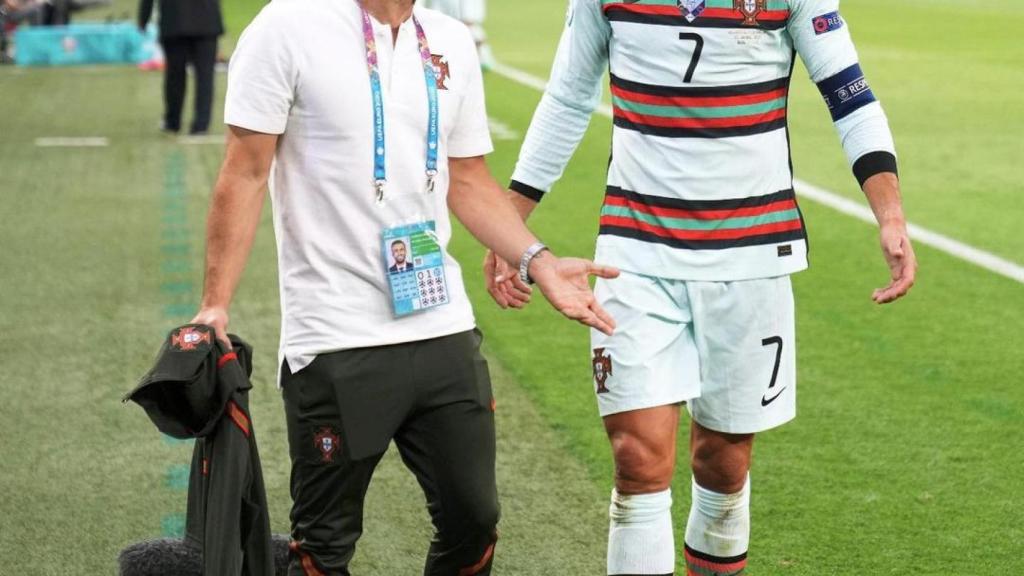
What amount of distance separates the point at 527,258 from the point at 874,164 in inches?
36.2

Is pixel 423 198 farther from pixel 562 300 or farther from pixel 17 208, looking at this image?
pixel 17 208

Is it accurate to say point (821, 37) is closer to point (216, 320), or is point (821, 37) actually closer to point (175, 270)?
point (216, 320)

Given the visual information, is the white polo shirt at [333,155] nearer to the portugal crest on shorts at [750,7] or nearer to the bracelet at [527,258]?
the bracelet at [527,258]

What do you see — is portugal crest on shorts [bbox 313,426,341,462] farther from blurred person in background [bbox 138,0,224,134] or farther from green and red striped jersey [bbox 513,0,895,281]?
blurred person in background [bbox 138,0,224,134]

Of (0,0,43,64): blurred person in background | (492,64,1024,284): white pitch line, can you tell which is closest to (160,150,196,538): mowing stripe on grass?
(492,64,1024,284): white pitch line

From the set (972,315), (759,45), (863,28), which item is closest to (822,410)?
(972,315)

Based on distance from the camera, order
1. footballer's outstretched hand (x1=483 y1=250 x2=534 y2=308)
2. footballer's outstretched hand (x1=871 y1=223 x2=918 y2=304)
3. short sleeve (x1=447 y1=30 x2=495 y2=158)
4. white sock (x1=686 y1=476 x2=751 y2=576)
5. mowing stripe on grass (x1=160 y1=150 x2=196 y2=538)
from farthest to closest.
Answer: mowing stripe on grass (x1=160 y1=150 x2=196 y2=538) → white sock (x1=686 y1=476 x2=751 y2=576) → footballer's outstretched hand (x1=483 y1=250 x2=534 y2=308) → footballer's outstretched hand (x1=871 y1=223 x2=918 y2=304) → short sleeve (x1=447 y1=30 x2=495 y2=158)

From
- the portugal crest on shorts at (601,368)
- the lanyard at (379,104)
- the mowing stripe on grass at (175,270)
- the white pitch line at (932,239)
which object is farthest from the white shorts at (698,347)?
the white pitch line at (932,239)

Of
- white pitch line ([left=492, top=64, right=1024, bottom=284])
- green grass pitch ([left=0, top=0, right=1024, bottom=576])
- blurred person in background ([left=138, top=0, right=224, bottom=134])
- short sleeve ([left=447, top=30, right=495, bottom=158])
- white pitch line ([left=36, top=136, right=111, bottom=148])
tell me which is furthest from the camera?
blurred person in background ([left=138, top=0, right=224, bottom=134])

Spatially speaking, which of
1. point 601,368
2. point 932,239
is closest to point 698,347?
point 601,368

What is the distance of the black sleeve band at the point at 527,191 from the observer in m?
4.55

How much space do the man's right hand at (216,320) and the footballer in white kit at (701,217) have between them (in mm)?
869

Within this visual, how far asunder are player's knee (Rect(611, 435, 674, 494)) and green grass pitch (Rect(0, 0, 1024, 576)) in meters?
1.05

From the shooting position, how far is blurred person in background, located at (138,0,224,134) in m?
15.7
